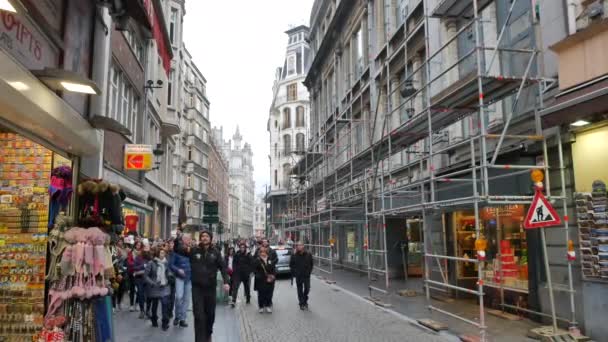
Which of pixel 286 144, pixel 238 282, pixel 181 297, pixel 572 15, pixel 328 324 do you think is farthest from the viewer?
pixel 286 144

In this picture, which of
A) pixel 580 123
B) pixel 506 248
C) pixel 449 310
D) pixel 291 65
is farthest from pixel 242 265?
pixel 291 65

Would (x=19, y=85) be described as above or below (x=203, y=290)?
above

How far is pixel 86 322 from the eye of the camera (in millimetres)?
6473

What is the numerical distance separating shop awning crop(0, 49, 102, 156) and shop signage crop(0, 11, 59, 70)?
306 millimetres

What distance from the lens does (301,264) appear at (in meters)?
13.6

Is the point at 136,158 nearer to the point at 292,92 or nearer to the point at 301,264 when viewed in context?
the point at 301,264

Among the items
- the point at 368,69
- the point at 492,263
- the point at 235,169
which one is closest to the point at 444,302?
the point at 492,263

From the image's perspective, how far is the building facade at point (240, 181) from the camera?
126 m

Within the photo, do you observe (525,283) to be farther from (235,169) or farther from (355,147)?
(235,169)

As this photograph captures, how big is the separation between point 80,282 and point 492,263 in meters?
9.69

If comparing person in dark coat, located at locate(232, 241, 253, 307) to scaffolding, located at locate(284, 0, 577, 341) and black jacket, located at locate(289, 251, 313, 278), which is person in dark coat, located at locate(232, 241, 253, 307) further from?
scaffolding, located at locate(284, 0, 577, 341)

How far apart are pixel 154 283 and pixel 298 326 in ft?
10.0

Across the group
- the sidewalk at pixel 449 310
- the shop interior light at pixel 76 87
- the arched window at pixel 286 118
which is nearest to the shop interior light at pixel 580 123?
the sidewalk at pixel 449 310

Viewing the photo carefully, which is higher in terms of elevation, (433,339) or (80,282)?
(80,282)
